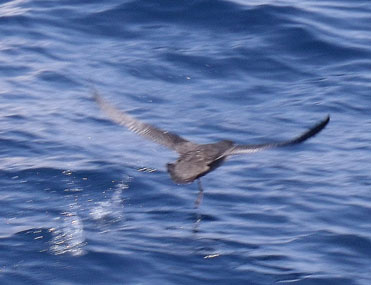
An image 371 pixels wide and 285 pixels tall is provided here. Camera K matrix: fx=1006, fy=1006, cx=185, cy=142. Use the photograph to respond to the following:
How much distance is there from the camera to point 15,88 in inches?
467

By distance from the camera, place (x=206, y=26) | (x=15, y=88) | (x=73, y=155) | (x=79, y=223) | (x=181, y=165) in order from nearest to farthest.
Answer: (x=181, y=165) < (x=79, y=223) < (x=73, y=155) < (x=15, y=88) < (x=206, y=26)

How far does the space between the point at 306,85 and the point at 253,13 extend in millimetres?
2020

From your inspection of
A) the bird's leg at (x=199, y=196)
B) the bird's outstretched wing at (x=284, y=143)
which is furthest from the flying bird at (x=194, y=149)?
the bird's leg at (x=199, y=196)

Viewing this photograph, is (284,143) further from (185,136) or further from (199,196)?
(185,136)

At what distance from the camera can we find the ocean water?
8.11m

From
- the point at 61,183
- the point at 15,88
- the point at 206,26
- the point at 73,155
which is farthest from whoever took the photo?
the point at 206,26

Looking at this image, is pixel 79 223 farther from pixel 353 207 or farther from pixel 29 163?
pixel 353 207

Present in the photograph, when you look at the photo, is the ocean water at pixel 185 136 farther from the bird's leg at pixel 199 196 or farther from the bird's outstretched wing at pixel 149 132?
the bird's outstretched wing at pixel 149 132

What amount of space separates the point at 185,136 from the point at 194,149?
2.11 metres

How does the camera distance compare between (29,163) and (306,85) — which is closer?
(29,163)

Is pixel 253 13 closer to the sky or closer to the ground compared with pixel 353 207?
closer to the sky

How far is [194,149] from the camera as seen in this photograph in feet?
27.9

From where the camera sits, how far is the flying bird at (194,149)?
7.68 meters

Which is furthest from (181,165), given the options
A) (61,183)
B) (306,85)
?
(306,85)
